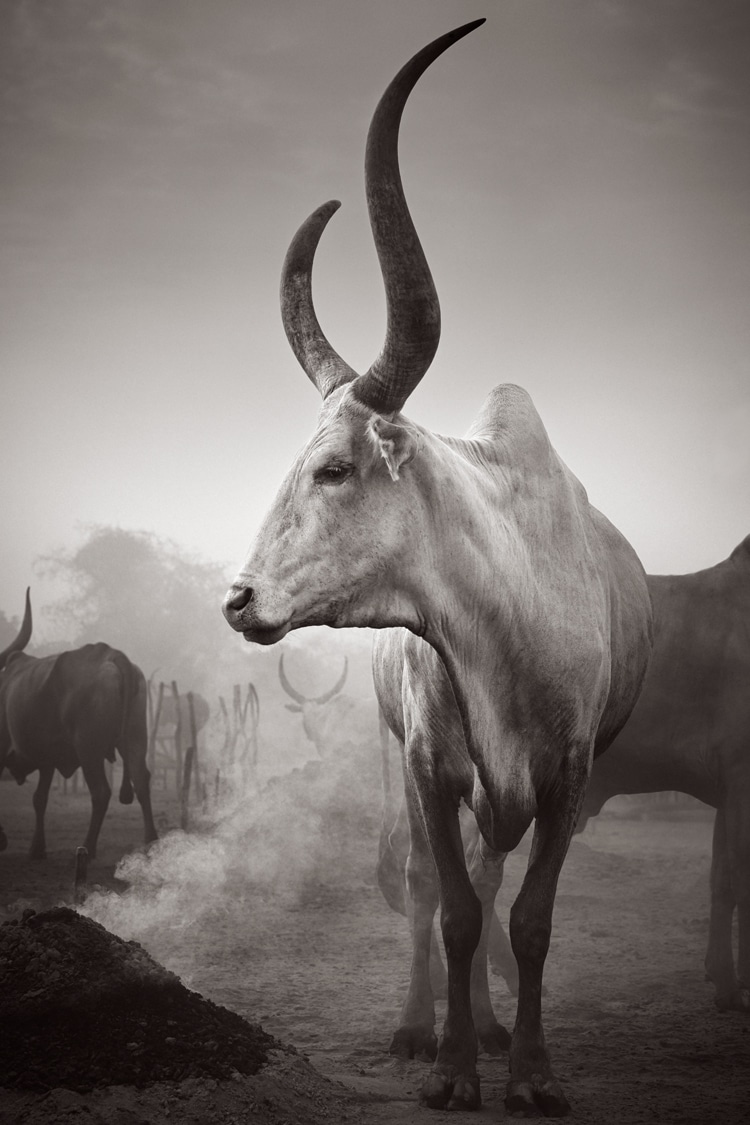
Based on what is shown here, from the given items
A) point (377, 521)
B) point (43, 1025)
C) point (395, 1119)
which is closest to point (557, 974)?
point (395, 1119)

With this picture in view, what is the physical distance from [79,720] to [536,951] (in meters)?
7.98

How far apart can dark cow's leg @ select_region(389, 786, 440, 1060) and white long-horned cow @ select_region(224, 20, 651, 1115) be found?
0.74m

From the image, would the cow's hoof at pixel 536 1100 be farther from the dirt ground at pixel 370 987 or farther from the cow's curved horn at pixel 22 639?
the cow's curved horn at pixel 22 639

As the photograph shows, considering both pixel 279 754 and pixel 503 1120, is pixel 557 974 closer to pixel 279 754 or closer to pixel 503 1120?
pixel 503 1120

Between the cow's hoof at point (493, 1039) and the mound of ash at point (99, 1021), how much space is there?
4.06 ft

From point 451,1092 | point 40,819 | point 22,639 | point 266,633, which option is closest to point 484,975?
point 451,1092

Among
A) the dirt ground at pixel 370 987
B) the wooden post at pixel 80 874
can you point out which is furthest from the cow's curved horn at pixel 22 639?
the wooden post at pixel 80 874

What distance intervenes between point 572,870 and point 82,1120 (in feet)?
23.3

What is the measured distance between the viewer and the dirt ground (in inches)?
120

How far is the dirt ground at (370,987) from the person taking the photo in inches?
120

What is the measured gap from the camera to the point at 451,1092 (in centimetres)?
327

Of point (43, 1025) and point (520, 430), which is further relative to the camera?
point (520, 430)

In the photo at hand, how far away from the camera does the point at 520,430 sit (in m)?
3.83

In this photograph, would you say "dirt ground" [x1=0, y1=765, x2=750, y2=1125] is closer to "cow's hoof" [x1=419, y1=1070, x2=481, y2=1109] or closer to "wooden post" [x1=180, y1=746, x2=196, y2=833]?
"cow's hoof" [x1=419, y1=1070, x2=481, y2=1109]
